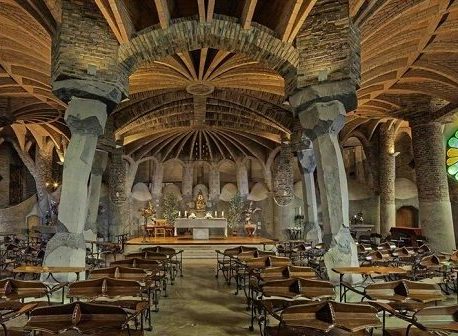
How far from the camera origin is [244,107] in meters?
15.4

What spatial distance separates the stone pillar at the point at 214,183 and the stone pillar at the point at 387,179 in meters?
9.55

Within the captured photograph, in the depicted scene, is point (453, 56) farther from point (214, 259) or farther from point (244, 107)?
point (214, 259)

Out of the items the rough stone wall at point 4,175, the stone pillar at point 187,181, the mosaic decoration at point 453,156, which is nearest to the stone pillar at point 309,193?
the mosaic decoration at point 453,156

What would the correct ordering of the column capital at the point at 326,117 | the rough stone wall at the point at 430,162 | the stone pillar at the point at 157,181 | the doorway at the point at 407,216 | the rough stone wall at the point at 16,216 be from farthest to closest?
the stone pillar at the point at 157,181 → the doorway at the point at 407,216 → the rough stone wall at the point at 16,216 → the rough stone wall at the point at 430,162 → the column capital at the point at 326,117

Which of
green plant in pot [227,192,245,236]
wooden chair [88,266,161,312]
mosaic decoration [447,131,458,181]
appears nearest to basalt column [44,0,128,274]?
wooden chair [88,266,161,312]

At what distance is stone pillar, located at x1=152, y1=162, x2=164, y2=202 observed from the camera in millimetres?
22578

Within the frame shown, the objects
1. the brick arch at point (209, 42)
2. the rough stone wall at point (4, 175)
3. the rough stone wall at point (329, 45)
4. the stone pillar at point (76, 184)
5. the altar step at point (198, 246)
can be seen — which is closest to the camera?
the stone pillar at point (76, 184)

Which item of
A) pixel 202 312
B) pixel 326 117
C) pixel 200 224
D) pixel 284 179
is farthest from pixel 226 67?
pixel 284 179

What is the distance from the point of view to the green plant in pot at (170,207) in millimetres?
21438

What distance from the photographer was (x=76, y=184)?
24.0 feet

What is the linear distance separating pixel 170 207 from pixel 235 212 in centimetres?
398

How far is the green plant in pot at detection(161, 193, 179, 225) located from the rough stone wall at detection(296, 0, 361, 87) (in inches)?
595

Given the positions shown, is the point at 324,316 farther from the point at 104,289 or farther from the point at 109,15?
the point at 109,15

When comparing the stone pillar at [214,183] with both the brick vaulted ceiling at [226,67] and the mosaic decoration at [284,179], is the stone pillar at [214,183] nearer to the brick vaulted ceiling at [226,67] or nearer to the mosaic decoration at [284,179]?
Answer: the brick vaulted ceiling at [226,67]
